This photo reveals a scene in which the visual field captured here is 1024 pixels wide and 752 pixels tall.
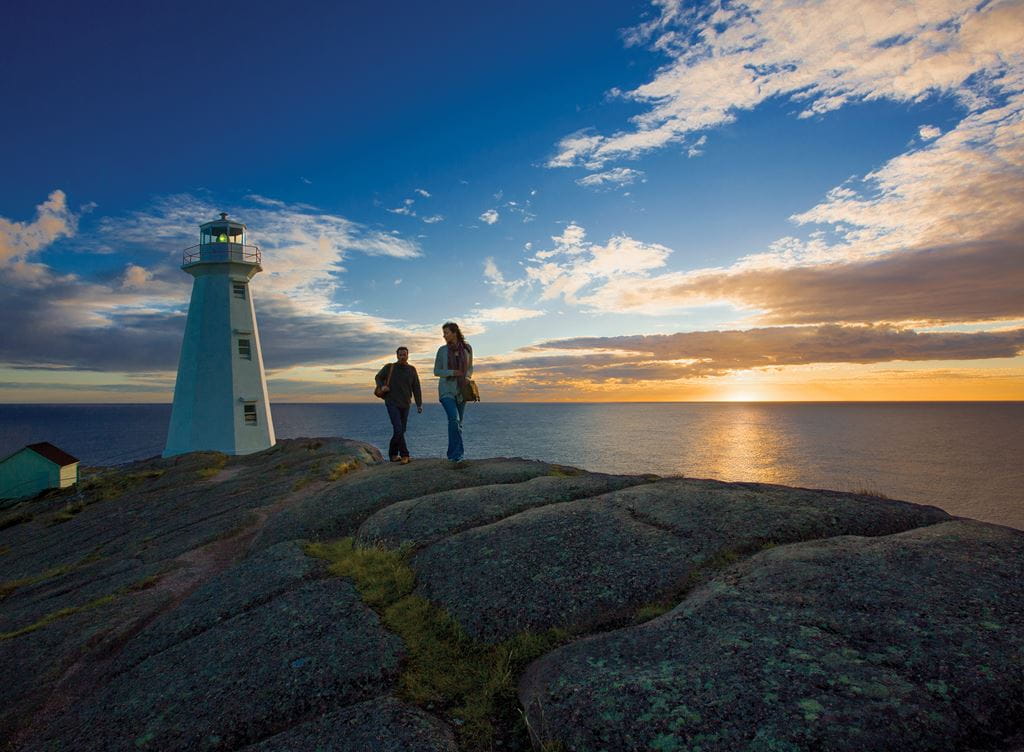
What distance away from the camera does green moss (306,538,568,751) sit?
5113 mm

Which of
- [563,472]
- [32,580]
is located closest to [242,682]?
[563,472]

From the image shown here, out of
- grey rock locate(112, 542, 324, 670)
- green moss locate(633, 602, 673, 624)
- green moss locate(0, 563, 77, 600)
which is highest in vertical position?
green moss locate(633, 602, 673, 624)

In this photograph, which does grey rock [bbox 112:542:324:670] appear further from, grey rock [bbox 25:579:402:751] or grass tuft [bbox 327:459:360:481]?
grass tuft [bbox 327:459:360:481]

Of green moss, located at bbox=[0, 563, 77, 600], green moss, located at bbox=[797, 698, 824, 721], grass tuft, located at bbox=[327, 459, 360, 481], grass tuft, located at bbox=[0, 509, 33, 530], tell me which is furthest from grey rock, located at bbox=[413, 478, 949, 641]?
grass tuft, located at bbox=[0, 509, 33, 530]

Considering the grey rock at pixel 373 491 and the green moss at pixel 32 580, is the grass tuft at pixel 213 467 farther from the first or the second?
the grey rock at pixel 373 491

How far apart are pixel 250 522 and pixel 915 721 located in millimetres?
14373

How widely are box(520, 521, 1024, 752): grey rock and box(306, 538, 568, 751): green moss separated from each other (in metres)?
0.28

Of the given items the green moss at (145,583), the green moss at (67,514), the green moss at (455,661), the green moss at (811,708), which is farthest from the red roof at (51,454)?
the green moss at (811,708)

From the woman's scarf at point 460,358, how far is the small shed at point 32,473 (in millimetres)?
44231

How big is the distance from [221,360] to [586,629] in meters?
37.4

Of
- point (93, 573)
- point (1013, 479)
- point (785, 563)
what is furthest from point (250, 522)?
point (1013, 479)

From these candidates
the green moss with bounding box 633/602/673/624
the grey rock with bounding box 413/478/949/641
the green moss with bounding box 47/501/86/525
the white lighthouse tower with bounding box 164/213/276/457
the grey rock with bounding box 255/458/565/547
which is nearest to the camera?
the green moss with bounding box 633/602/673/624

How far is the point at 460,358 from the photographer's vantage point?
50.5 feet

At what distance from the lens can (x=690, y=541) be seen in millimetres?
8164
